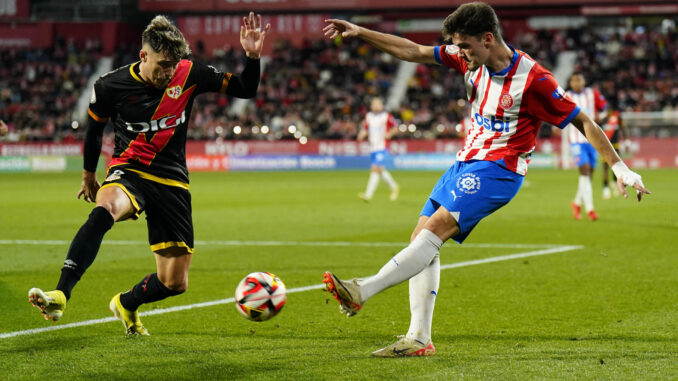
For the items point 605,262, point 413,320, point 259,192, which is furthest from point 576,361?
point 259,192

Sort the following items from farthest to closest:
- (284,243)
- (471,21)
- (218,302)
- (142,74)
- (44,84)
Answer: (44,84) < (284,243) < (218,302) < (142,74) < (471,21)

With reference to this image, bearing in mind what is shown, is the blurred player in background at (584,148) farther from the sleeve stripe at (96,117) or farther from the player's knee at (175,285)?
the sleeve stripe at (96,117)

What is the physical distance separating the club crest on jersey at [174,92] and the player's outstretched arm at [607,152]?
2522mm

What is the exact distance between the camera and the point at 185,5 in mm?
42562

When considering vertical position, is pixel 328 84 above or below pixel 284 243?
above

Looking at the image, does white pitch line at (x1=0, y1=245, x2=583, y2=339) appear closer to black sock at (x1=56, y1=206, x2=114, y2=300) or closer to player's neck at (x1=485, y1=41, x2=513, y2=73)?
black sock at (x1=56, y1=206, x2=114, y2=300)

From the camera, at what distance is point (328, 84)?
45.2m

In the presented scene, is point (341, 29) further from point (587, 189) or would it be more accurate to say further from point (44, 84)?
point (44, 84)

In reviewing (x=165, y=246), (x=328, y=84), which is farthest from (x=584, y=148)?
(x=328, y=84)

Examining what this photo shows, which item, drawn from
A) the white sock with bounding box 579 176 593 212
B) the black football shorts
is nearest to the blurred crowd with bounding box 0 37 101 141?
the white sock with bounding box 579 176 593 212

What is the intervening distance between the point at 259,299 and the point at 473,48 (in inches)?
76.0

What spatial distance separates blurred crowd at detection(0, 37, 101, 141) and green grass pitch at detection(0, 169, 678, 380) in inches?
→ 1064

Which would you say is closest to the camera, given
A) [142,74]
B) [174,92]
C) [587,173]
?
[142,74]

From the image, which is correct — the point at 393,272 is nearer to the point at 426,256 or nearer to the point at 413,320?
the point at 426,256
